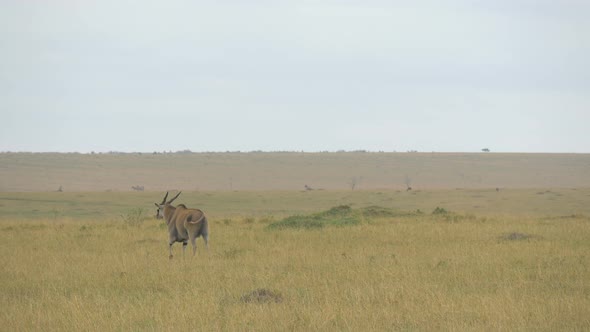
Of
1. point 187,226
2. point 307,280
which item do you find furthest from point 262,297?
point 187,226

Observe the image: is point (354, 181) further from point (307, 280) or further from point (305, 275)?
point (307, 280)

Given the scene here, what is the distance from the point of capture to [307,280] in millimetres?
11805

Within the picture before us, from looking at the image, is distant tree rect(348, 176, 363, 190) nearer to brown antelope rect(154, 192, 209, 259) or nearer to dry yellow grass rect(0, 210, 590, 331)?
dry yellow grass rect(0, 210, 590, 331)

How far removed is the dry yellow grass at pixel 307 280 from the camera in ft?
29.1

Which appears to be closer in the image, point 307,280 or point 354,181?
point 307,280

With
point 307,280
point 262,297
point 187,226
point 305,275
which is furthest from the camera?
point 187,226

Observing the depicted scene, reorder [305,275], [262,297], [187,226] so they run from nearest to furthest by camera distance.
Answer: [262,297], [305,275], [187,226]

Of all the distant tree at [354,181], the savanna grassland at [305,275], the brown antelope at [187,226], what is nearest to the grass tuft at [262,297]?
the savanna grassland at [305,275]

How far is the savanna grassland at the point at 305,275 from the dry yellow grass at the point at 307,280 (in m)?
0.03

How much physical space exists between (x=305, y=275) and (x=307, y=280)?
1.31ft

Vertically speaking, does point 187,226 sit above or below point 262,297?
above

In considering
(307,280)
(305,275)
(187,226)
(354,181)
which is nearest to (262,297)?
(307,280)

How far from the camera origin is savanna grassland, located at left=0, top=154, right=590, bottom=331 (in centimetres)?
891

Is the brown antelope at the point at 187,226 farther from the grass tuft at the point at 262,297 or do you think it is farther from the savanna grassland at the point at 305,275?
the grass tuft at the point at 262,297
